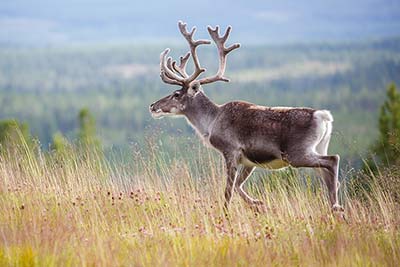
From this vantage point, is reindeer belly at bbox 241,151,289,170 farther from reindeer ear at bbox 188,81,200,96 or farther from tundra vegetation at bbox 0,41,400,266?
reindeer ear at bbox 188,81,200,96

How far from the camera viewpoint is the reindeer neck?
39.9 ft

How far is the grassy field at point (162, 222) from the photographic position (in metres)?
8.28

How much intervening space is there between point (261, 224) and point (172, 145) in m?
2.11

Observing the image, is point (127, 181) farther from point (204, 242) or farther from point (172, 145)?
point (204, 242)

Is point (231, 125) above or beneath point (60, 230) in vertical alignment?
above

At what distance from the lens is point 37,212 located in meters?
9.72

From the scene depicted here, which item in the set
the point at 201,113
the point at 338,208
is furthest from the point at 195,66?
the point at 338,208

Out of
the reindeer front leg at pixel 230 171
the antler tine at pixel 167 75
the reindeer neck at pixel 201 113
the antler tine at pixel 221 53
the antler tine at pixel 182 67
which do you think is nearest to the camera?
the reindeer front leg at pixel 230 171

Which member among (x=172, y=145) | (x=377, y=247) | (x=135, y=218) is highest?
(x=172, y=145)

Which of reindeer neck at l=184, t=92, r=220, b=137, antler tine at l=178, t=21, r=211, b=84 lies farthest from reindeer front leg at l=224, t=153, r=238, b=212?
antler tine at l=178, t=21, r=211, b=84

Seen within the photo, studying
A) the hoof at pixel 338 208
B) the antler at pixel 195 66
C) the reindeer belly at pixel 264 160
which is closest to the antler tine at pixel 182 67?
the antler at pixel 195 66

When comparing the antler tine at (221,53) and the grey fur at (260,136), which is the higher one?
the antler tine at (221,53)

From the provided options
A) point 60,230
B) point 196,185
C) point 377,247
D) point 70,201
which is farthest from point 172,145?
point 377,247

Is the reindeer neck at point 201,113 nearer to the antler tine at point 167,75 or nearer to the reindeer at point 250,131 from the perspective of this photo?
the reindeer at point 250,131
